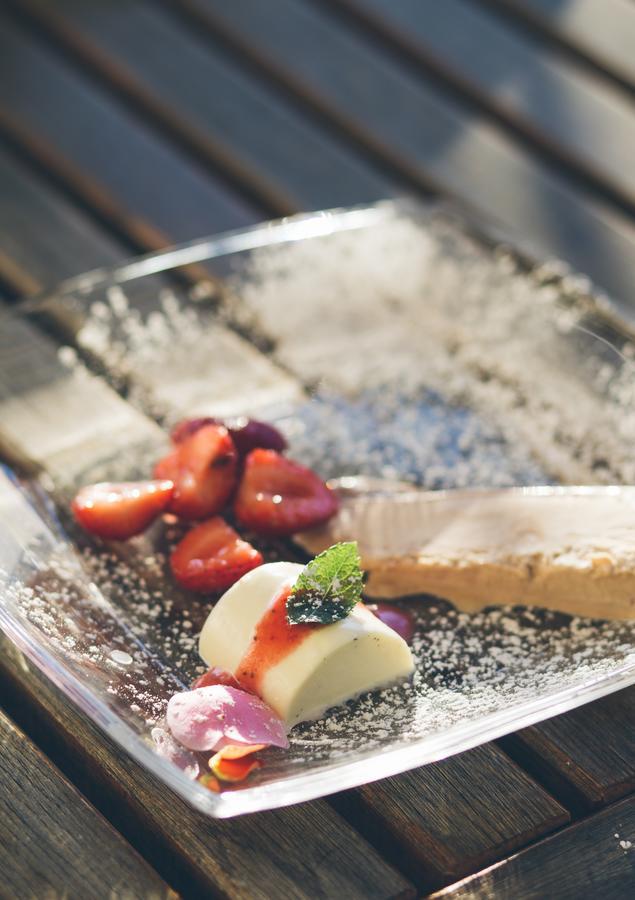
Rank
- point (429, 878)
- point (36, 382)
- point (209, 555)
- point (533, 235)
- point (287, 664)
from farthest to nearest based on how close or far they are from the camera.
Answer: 1. point (533, 235)
2. point (36, 382)
3. point (209, 555)
4. point (287, 664)
5. point (429, 878)

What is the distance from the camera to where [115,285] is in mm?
1694

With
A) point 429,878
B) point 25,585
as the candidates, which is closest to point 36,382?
point 25,585

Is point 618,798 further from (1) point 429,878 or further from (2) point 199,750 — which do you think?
(2) point 199,750

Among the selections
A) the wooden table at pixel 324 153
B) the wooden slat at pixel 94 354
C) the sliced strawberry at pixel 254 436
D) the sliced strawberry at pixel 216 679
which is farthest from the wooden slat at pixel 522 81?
the sliced strawberry at pixel 216 679

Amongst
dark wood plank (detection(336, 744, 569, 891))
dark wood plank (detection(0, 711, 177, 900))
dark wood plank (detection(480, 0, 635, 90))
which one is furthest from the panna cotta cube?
→ dark wood plank (detection(480, 0, 635, 90))

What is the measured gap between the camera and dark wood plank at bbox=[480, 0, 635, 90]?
7.54ft

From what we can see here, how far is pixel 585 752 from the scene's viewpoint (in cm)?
117

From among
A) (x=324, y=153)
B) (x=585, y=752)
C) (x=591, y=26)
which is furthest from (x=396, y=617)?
(x=591, y=26)

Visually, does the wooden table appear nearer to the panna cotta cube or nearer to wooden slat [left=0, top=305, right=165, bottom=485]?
the panna cotta cube

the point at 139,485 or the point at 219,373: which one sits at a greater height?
the point at 219,373

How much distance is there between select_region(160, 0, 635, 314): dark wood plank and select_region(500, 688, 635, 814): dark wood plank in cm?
88

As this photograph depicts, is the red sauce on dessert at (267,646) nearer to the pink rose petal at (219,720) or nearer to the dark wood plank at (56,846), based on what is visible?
the pink rose petal at (219,720)

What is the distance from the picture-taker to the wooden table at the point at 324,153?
1.13 m

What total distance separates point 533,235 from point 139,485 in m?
0.94
